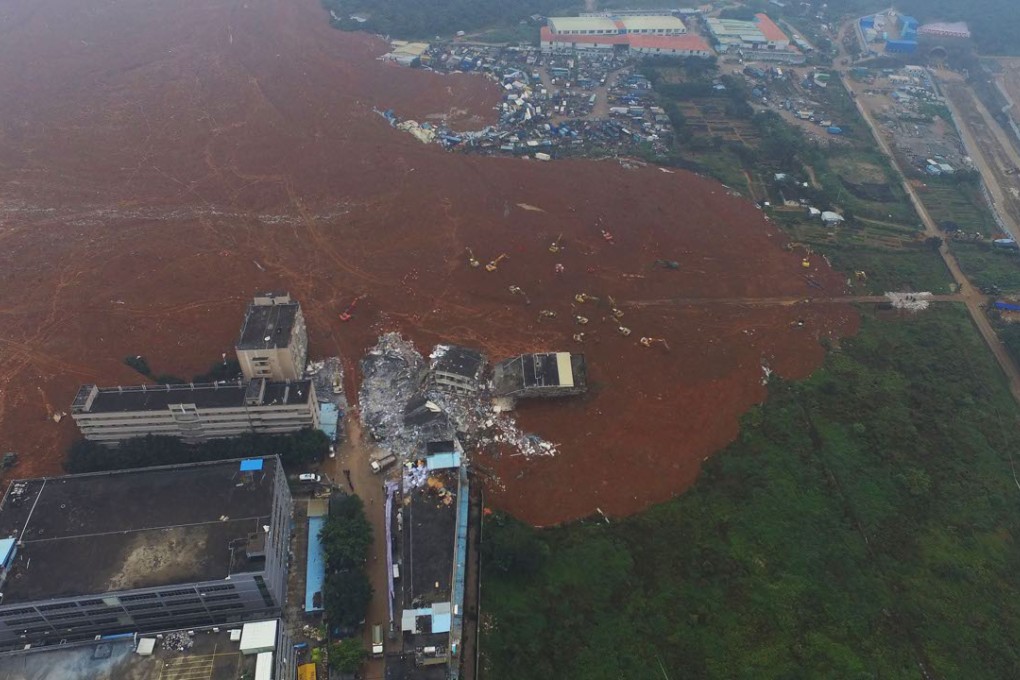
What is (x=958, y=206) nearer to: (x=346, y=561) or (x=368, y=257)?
(x=368, y=257)

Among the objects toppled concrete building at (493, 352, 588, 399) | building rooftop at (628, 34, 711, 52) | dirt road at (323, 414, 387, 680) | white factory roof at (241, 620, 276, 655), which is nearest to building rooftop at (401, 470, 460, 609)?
dirt road at (323, 414, 387, 680)

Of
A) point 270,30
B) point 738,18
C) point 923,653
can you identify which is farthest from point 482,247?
point 738,18

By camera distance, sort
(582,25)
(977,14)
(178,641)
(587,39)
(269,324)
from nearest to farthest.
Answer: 1. (178,641)
2. (269,324)
3. (587,39)
4. (582,25)
5. (977,14)

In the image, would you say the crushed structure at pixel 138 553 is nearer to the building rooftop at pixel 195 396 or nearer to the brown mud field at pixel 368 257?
the building rooftop at pixel 195 396

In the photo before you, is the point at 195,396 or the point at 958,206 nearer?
the point at 195,396

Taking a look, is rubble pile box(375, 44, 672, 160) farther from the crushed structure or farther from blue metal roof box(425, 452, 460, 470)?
the crushed structure

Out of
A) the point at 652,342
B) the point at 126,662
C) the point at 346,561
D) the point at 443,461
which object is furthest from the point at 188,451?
the point at 652,342

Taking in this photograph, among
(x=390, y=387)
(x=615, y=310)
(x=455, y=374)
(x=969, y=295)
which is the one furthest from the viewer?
(x=969, y=295)
